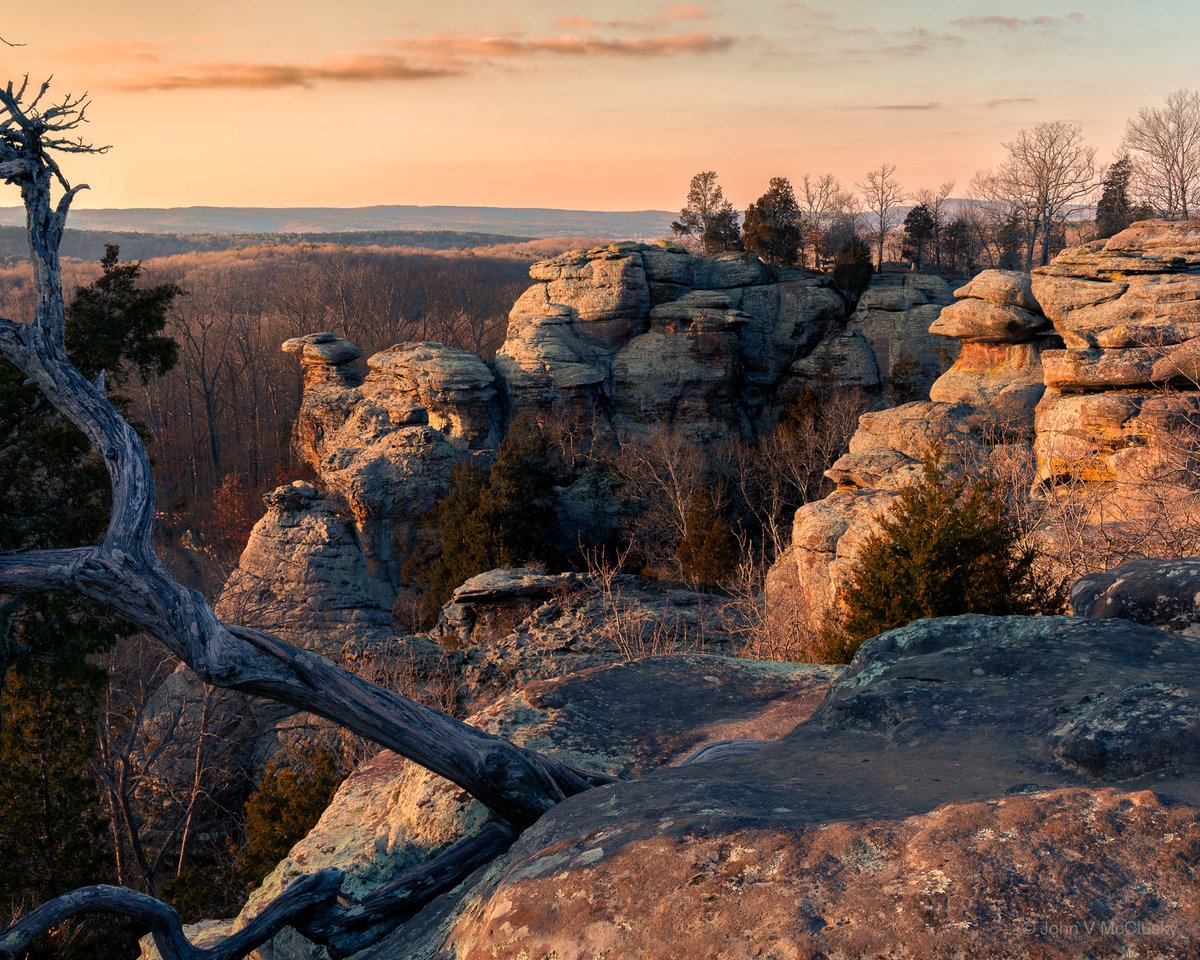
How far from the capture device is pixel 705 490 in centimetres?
3550

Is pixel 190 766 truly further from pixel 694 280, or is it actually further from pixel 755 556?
pixel 694 280

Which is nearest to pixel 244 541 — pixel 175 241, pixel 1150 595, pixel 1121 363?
pixel 1121 363

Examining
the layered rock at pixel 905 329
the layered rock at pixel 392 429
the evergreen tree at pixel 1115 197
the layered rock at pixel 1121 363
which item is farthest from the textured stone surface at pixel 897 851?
the evergreen tree at pixel 1115 197

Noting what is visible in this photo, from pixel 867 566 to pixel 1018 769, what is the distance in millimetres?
8473

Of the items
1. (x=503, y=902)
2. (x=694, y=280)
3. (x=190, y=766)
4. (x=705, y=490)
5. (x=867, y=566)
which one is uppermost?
(x=694, y=280)

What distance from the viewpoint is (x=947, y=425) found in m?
27.0

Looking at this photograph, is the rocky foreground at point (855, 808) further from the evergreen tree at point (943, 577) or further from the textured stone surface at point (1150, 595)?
the evergreen tree at point (943, 577)

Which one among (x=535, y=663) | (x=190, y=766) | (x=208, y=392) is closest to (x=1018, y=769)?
(x=535, y=663)

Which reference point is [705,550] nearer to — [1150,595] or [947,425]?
[947,425]

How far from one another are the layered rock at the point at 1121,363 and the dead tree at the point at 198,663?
15.8 metres

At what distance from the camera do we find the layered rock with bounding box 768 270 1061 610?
18.8m

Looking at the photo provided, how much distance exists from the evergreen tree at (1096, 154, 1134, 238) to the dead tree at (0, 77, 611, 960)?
52060 millimetres

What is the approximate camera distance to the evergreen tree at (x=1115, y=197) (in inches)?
1917

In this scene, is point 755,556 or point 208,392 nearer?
point 755,556
